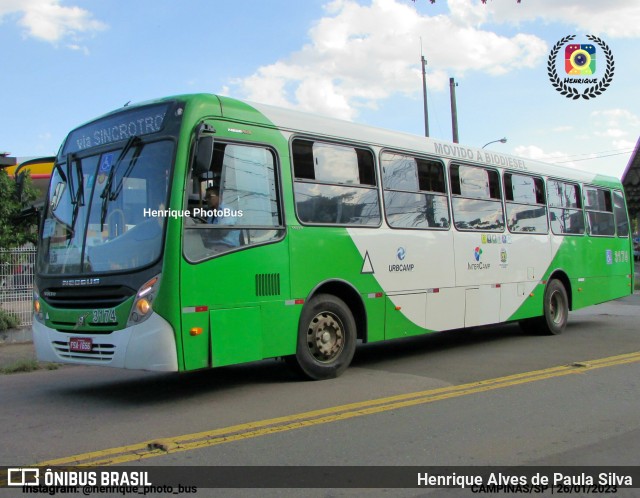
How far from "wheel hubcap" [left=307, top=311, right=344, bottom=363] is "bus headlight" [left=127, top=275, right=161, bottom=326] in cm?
210

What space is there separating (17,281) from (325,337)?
786cm

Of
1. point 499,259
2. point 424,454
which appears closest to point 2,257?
point 499,259

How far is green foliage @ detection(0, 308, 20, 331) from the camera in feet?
41.7

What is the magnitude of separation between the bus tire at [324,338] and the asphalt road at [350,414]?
0.69 ft

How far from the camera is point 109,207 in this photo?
703cm

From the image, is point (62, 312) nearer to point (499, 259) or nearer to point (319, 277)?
point (319, 277)

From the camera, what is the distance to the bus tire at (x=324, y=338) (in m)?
7.83

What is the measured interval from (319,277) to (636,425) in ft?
12.3

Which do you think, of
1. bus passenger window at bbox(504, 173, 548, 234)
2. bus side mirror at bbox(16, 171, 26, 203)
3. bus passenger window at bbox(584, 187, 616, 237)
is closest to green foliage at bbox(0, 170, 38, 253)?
bus side mirror at bbox(16, 171, 26, 203)

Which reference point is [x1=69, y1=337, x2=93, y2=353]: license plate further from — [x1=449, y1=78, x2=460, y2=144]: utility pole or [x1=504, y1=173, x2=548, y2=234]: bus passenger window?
[x1=449, y1=78, x2=460, y2=144]: utility pole

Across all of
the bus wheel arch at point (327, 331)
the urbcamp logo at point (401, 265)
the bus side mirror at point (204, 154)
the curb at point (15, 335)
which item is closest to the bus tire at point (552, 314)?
the urbcamp logo at point (401, 265)

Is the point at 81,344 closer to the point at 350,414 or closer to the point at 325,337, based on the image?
the point at 325,337

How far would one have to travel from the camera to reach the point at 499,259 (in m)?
11.3

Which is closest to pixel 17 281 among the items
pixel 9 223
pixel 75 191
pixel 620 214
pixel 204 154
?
pixel 9 223
